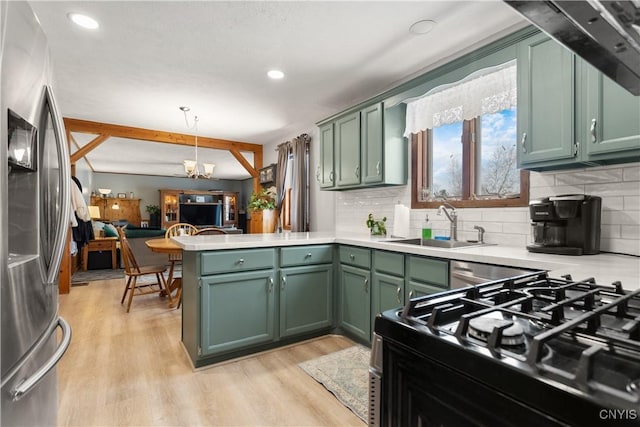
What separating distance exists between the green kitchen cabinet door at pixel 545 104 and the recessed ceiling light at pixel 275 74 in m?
1.99

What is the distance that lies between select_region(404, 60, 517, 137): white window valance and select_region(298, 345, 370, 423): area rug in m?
1.96

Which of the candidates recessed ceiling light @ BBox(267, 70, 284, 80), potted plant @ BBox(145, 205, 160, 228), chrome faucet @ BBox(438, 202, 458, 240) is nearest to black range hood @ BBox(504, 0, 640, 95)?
chrome faucet @ BBox(438, 202, 458, 240)

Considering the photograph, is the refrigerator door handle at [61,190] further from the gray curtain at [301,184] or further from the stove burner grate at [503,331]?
the gray curtain at [301,184]

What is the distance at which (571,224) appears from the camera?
5.62 ft

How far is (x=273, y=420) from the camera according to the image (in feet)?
5.76

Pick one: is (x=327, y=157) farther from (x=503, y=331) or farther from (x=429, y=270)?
(x=503, y=331)

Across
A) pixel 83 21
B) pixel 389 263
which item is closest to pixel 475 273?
pixel 389 263

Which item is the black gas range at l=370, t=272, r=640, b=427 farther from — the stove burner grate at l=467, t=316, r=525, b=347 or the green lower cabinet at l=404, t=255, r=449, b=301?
the green lower cabinet at l=404, t=255, r=449, b=301

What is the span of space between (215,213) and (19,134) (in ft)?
36.1

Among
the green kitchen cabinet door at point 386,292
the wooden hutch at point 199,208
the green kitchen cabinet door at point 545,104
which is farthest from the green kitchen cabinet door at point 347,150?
the wooden hutch at point 199,208

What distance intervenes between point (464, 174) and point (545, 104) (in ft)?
3.01

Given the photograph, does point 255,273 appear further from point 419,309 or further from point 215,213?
point 215,213

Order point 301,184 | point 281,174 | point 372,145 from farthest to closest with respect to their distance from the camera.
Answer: point 281,174, point 301,184, point 372,145

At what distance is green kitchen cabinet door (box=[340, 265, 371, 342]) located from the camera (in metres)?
2.56
